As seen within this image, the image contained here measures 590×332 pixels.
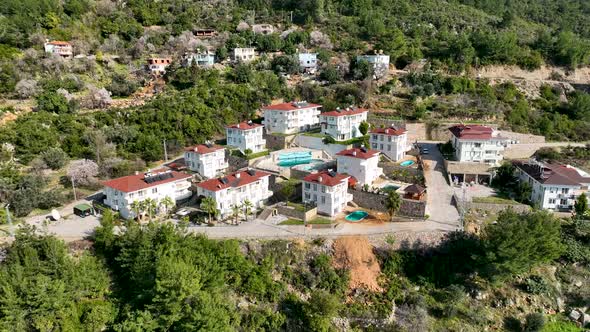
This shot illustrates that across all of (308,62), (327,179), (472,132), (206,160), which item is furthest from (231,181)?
(308,62)

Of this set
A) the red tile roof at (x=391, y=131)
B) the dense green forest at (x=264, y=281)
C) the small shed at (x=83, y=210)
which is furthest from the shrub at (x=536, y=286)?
the small shed at (x=83, y=210)

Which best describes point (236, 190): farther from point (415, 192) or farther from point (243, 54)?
point (243, 54)

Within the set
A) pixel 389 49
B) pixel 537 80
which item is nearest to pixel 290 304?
pixel 389 49

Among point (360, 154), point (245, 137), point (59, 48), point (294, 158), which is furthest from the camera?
point (59, 48)

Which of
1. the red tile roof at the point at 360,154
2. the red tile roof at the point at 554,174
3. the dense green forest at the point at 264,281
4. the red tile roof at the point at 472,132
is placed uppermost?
the red tile roof at the point at 472,132

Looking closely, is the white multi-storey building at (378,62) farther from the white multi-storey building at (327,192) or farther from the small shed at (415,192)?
the white multi-storey building at (327,192)

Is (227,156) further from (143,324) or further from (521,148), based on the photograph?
(521,148)

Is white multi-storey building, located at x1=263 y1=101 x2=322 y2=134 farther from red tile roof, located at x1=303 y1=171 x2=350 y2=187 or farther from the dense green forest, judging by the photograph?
the dense green forest
